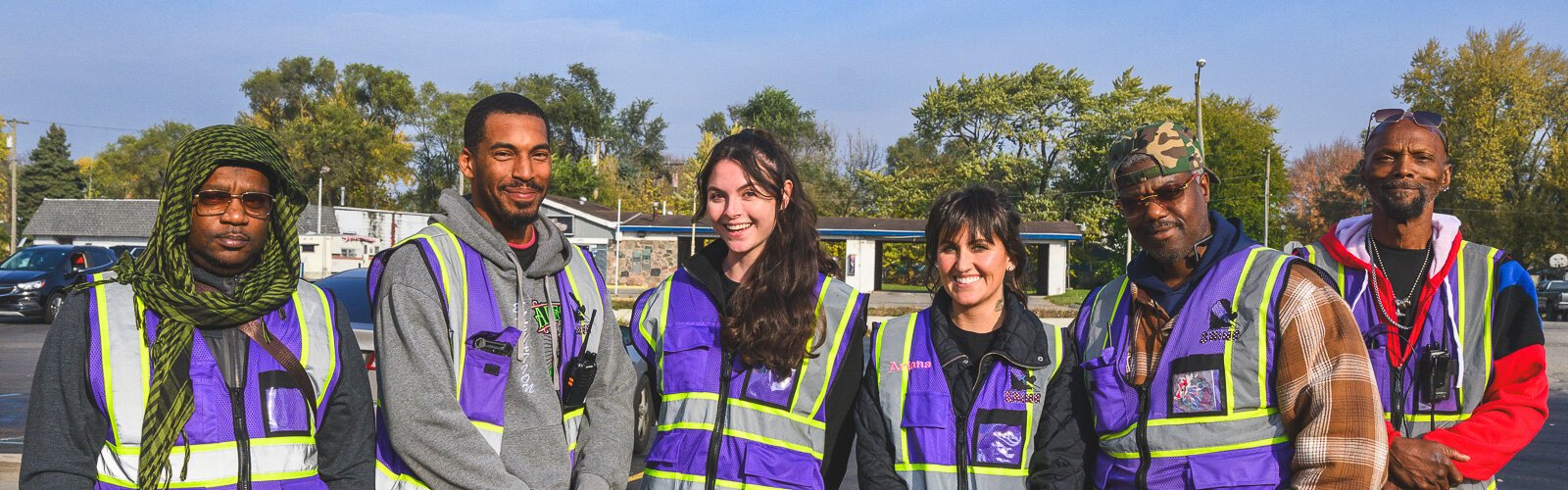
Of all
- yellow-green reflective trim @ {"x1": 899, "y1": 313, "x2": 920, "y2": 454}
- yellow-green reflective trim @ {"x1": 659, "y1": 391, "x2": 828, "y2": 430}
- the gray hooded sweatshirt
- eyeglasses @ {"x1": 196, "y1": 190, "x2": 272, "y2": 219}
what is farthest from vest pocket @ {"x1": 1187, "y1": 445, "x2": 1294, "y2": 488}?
eyeglasses @ {"x1": 196, "y1": 190, "x2": 272, "y2": 219}

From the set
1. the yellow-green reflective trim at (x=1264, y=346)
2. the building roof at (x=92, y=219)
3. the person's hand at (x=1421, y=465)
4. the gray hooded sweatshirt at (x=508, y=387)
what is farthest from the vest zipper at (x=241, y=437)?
the building roof at (x=92, y=219)

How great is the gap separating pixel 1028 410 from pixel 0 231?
6890 cm

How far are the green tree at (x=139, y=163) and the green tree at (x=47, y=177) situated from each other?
4398mm

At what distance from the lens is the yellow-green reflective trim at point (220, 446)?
99.3 inches

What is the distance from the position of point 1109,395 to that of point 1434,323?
3.70 ft

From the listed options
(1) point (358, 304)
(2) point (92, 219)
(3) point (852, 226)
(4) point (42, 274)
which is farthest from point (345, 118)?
(1) point (358, 304)

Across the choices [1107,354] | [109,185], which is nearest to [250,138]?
[1107,354]

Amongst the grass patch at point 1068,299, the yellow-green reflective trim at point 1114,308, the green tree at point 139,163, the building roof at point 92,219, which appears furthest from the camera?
the green tree at point 139,163

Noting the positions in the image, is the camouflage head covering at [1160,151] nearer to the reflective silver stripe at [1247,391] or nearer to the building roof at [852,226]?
the reflective silver stripe at [1247,391]

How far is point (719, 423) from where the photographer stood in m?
3.26

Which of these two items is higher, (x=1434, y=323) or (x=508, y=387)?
(x=1434, y=323)

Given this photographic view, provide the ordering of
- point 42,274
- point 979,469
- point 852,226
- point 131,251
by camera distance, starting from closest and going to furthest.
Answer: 1. point 979,469
2. point 131,251
3. point 42,274
4. point 852,226

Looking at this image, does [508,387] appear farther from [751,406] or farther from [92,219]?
[92,219]

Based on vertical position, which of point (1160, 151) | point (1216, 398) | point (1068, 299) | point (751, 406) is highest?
point (1160, 151)
